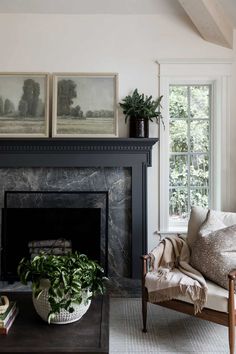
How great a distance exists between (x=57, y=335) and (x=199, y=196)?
239 cm

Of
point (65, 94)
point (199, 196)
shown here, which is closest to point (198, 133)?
point (199, 196)

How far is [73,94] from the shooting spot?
3477 millimetres

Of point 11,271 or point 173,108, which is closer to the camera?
point 11,271

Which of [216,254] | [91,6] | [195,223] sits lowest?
[216,254]

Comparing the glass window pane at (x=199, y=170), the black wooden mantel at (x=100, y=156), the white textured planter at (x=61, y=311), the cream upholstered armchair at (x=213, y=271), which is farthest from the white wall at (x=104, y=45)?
the white textured planter at (x=61, y=311)

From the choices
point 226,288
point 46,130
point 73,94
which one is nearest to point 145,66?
point 73,94

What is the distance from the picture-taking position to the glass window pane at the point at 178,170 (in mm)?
3729

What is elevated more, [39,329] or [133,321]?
[39,329]

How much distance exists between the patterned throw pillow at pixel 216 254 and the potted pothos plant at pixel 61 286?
955 millimetres

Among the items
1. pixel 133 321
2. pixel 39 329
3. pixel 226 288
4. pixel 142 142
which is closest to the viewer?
pixel 39 329

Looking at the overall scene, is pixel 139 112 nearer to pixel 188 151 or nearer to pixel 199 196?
pixel 188 151

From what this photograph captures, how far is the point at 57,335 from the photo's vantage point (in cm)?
172

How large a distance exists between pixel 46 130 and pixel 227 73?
193cm

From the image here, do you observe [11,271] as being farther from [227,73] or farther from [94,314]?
[227,73]
